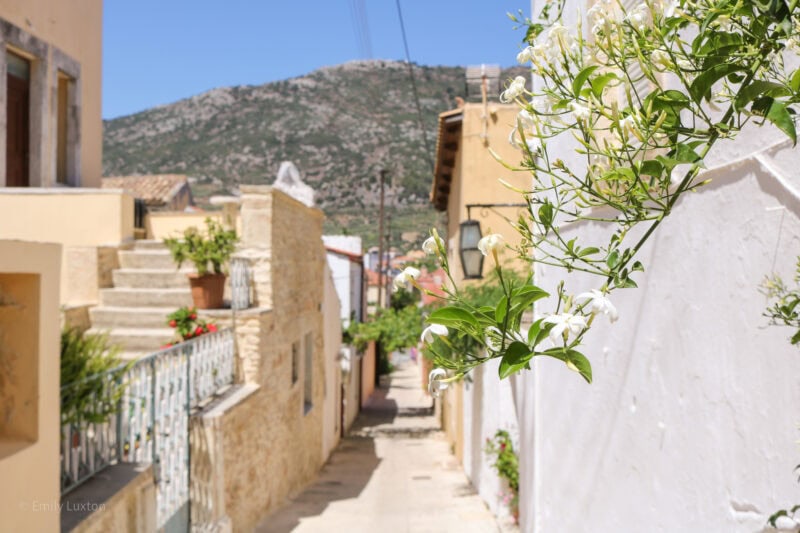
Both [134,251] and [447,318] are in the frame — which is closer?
[447,318]

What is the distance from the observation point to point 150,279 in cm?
977

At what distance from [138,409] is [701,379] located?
446 centimetres

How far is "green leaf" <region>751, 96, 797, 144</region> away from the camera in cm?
111

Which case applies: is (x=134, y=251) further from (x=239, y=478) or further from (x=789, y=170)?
(x=789, y=170)

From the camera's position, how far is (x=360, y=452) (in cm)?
1644

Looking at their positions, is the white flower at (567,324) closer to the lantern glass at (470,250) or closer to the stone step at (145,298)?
the lantern glass at (470,250)

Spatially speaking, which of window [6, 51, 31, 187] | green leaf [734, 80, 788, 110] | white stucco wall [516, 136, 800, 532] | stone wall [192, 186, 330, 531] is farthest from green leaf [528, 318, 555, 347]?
window [6, 51, 31, 187]

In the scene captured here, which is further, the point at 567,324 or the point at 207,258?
the point at 207,258

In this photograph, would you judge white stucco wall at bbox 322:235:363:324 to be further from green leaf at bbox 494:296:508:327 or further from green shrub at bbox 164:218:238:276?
green leaf at bbox 494:296:508:327

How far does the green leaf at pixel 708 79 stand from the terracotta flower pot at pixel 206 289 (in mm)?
8056

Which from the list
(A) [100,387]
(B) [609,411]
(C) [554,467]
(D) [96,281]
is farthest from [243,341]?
(B) [609,411]

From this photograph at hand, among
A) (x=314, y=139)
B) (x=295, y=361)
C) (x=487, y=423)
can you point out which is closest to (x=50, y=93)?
(x=295, y=361)

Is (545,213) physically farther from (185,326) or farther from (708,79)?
(185,326)

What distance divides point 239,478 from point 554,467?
4341 millimetres
